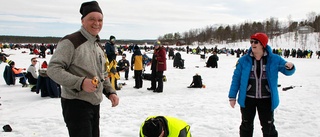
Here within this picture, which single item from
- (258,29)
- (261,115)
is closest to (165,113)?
(261,115)

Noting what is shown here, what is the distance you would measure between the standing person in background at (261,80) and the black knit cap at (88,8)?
2.07m

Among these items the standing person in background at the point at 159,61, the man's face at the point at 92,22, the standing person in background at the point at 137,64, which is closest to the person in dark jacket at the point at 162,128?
the man's face at the point at 92,22

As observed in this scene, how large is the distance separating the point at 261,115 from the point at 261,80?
0.48 m

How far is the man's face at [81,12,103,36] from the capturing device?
211cm

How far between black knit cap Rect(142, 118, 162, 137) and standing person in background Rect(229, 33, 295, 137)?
134 cm

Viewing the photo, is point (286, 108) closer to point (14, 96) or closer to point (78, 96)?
point (78, 96)

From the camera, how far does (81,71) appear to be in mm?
2041

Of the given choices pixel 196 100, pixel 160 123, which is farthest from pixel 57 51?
pixel 196 100

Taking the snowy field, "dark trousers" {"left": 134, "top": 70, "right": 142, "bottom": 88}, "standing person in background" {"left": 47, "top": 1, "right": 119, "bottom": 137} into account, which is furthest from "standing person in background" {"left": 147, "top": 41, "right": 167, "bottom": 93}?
"standing person in background" {"left": 47, "top": 1, "right": 119, "bottom": 137}

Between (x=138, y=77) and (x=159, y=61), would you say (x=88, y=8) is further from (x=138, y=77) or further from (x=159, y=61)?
(x=138, y=77)

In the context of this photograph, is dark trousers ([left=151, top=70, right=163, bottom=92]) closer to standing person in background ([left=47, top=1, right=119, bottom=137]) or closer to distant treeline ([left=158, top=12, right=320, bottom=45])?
standing person in background ([left=47, top=1, right=119, bottom=137])

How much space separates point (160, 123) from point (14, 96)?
723 cm

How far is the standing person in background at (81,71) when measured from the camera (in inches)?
74.7

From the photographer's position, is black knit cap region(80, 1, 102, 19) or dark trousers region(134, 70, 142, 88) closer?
black knit cap region(80, 1, 102, 19)
